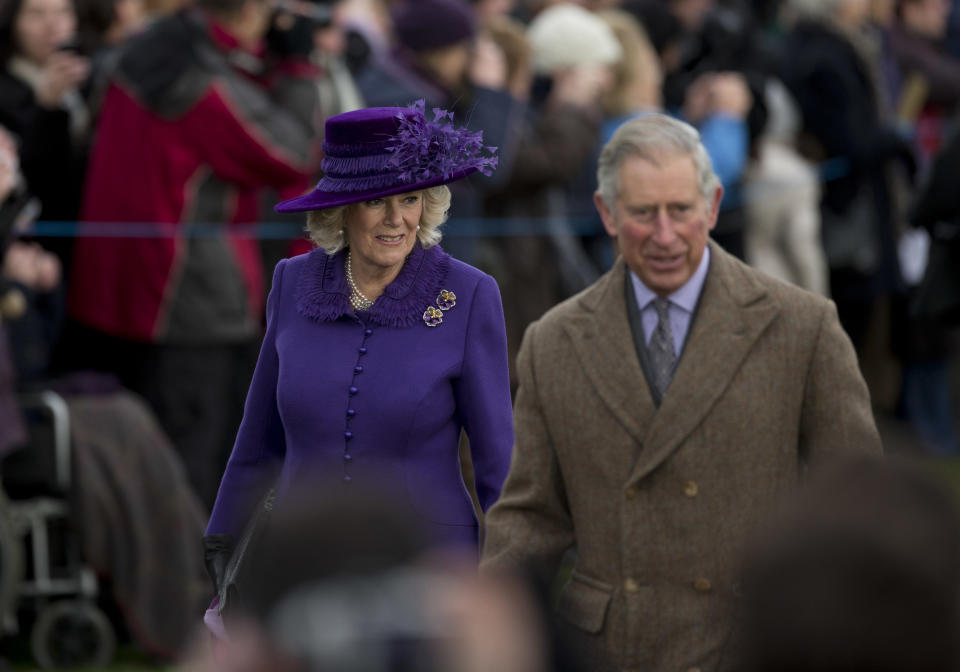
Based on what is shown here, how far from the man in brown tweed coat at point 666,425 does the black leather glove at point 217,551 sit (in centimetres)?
62

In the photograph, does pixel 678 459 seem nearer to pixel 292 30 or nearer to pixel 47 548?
pixel 47 548

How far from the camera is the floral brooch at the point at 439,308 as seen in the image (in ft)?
14.9

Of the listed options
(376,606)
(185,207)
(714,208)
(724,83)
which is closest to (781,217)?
(724,83)

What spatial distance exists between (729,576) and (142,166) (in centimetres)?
440

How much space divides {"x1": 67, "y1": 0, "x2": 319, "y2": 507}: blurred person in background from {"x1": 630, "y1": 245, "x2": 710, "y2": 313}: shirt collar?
12.3ft

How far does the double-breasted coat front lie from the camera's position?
4.15 m

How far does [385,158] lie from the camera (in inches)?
177

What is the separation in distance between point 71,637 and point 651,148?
3899mm

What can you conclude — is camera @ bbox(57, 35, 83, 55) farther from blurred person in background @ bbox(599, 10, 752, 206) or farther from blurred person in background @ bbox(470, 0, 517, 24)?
blurred person in background @ bbox(599, 10, 752, 206)

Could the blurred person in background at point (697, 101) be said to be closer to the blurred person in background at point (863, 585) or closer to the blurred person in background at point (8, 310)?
the blurred person in background at point (8, 310)

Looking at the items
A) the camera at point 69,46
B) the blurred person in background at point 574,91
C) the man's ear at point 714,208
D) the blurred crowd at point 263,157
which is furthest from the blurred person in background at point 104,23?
the man's ear at point 714,208

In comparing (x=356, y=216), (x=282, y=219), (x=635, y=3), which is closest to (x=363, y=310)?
(x=356, y=216)

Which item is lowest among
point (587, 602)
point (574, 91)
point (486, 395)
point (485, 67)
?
point (587, 602)

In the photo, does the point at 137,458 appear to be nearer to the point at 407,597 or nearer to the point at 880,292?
the point at 880,292
